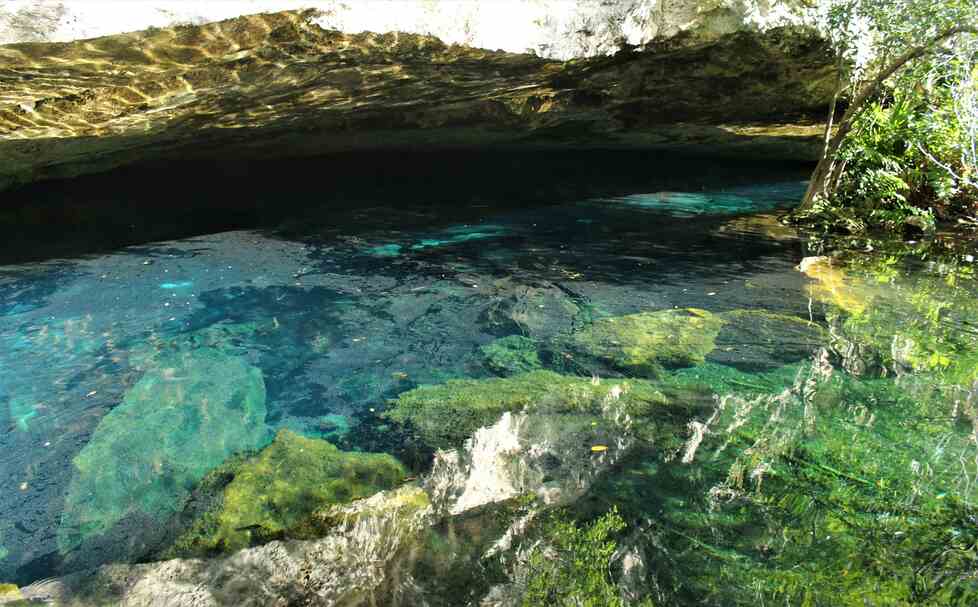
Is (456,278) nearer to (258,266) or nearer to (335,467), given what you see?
(258,266)

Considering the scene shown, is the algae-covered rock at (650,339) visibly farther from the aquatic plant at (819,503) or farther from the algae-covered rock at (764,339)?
the aquatic plant at (819,503)

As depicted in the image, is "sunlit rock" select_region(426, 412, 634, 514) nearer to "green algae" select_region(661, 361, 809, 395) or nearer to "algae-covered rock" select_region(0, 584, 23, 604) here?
"green algae" select_region(661, 361, 809, 395)

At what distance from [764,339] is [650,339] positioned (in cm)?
69

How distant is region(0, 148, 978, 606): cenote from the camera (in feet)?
7.58

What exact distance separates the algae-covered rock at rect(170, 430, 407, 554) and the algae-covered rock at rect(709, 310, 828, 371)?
2.11 m

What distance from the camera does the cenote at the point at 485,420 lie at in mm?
2311

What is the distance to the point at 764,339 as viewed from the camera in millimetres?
4086

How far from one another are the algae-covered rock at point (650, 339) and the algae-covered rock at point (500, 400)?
290mm

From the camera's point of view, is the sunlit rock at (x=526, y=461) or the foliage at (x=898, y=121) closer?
the sunlit rock at (x=526, y=461)

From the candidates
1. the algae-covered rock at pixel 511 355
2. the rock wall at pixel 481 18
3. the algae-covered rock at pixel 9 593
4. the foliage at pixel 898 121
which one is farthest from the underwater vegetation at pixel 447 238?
the algae-covered rock at pixel 9 593

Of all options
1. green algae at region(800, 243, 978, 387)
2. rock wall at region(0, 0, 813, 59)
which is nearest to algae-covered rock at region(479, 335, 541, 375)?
green algae at region(800, 243, 978, 387)

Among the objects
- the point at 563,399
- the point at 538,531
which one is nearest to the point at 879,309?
the point at 563,399

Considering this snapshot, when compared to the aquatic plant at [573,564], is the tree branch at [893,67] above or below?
above

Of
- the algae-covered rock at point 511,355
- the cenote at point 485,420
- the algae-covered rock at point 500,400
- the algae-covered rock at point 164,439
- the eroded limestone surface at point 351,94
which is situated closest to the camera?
the cenote at point 485,420
